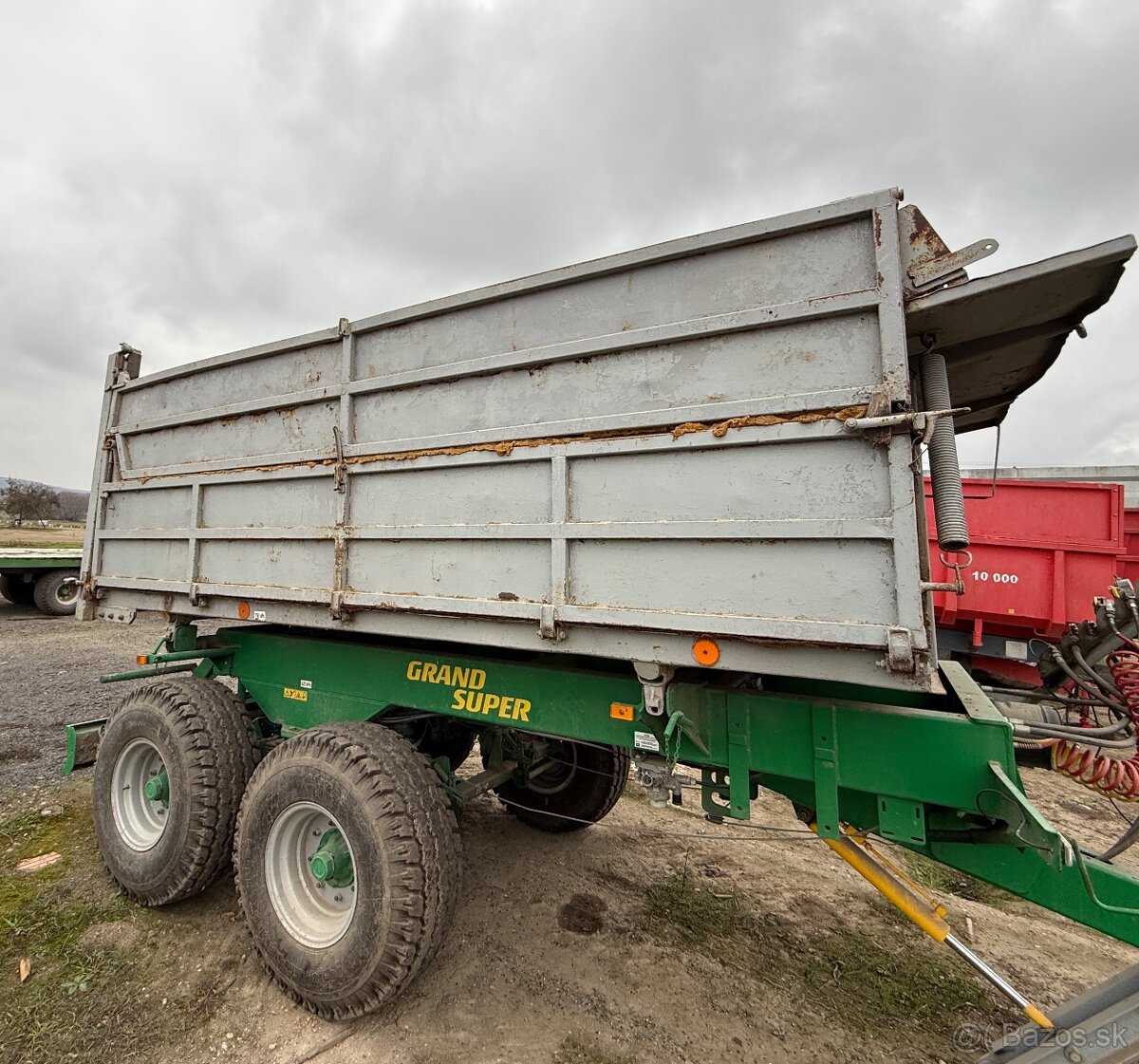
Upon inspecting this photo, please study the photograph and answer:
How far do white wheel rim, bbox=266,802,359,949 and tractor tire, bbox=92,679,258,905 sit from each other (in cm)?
56

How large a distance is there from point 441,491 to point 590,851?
278cm

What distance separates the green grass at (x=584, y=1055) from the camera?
2.31 metres

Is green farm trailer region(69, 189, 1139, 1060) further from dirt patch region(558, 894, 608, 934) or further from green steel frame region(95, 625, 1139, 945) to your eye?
dirt patch region(558, 894, 608, 934)

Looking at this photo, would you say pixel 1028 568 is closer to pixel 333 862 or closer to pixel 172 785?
pixel 333 862

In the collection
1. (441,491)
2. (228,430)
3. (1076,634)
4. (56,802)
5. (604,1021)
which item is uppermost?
(228,430)

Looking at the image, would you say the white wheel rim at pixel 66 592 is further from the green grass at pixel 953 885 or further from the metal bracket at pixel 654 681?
the green grass at pixel 953 885

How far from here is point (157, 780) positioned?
3205 millimetres

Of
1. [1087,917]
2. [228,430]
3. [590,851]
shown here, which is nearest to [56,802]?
[228,430]

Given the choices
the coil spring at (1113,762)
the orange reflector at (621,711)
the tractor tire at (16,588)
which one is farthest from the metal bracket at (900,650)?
the tractor tire at (16,588)

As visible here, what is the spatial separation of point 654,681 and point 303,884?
6.56 feet

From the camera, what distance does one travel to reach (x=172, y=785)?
306 cm

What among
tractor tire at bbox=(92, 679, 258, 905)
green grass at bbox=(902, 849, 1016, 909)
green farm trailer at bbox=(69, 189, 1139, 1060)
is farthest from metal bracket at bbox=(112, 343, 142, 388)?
green grass at bbox=(902, 849, 1016, 909)

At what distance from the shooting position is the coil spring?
7.67 feet

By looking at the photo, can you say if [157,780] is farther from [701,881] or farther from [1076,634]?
[1076,634]
